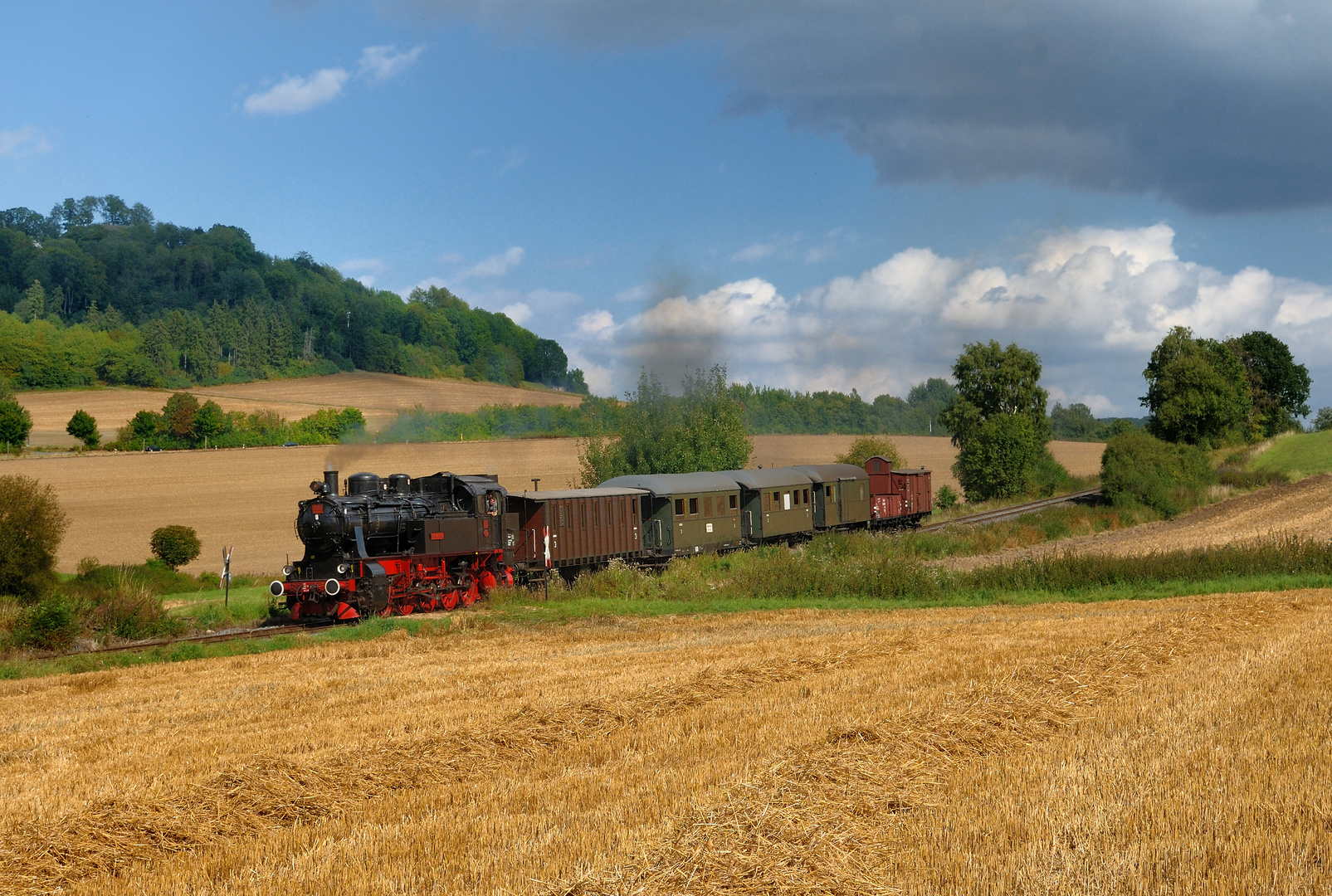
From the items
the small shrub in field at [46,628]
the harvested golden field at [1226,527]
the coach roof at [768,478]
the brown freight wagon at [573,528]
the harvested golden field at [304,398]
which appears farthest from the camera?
the harvested golden field at [304,398]

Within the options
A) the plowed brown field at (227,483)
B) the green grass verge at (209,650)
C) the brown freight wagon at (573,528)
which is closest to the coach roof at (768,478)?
the brown freight wagon at (573,528)

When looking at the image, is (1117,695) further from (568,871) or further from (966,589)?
(966,589)

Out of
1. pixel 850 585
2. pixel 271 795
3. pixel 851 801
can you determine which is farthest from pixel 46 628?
pixel 851 801

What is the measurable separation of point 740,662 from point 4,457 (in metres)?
63.7

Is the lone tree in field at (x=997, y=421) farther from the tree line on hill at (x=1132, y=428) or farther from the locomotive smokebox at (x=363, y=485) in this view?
the locomotive smokebox at (x=363, y=485)

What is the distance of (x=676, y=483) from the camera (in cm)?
3725

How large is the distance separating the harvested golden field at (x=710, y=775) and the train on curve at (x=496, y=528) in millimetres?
9661

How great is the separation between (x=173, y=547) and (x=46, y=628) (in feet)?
68.9

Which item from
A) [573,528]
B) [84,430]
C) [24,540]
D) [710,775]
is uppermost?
[84,430]

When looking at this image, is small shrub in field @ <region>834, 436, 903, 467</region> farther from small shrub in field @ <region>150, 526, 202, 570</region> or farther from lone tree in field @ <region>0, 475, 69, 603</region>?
lone tree in field @ <region>0, 475, 69, 603</region>

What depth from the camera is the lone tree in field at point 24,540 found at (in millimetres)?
29922

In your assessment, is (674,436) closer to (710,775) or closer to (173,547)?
(173,547)

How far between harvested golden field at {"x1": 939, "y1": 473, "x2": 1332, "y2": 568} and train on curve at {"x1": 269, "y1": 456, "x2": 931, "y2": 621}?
7.85m

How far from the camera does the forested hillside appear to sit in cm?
9225
